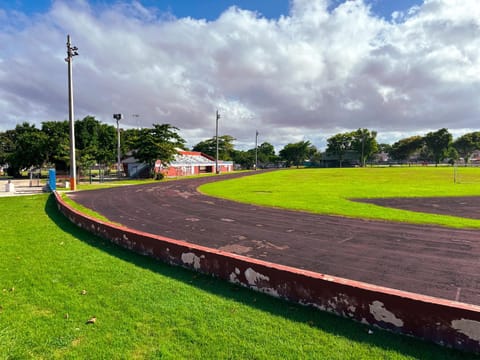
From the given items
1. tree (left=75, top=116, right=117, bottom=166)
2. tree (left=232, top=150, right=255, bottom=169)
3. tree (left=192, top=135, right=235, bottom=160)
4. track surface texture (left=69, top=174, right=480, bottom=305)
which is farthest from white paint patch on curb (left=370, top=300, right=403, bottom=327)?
tree (left=232, top=150, right=255, bottom=169)

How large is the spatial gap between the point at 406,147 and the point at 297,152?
1697 inches

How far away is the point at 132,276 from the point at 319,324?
136 inches

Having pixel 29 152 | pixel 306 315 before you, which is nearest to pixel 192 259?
pixel 306 315

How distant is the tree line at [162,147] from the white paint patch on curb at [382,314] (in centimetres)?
3787

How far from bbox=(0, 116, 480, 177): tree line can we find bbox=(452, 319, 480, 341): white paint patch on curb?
38633mm

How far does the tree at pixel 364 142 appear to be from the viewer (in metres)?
107

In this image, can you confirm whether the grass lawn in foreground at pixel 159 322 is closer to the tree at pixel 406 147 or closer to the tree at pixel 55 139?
the tree at pixel 55 139

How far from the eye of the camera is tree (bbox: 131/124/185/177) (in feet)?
135

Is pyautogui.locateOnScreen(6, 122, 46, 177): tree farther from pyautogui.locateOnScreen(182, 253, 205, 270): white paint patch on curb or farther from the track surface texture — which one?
pyautogui.locateOnScreen(182, 253, 205, 270): white paint patch on curb

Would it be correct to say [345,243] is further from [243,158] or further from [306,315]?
[243,158]

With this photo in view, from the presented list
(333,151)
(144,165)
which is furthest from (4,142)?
(333,151)

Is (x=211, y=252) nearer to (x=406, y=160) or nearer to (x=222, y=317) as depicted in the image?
(x=222, y=317)

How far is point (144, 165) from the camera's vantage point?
47.2 meters

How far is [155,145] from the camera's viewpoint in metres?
41.2
